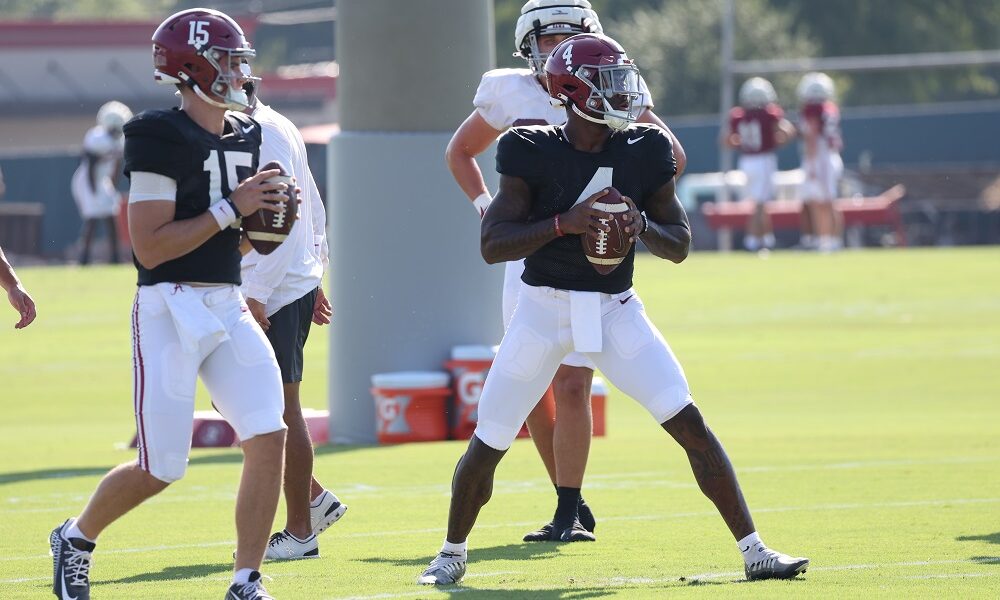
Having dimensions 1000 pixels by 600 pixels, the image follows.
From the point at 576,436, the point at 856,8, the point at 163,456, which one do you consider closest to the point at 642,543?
the point at 576,436

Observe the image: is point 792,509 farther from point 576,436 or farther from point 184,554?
point 184,554

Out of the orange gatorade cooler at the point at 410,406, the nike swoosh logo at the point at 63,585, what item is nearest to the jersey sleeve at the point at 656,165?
the nike swoosh logo at the point at 63,585

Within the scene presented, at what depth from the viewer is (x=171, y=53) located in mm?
6023

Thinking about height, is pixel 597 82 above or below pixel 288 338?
above

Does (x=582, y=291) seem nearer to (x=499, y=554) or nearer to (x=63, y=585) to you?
(x=499, y=554)

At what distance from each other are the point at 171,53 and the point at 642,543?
9.24ft

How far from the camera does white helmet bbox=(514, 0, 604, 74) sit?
318 inches

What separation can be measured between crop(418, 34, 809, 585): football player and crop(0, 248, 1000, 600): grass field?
320 millimetres

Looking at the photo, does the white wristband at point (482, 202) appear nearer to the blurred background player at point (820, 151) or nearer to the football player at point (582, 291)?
the football player at point (582, 291)

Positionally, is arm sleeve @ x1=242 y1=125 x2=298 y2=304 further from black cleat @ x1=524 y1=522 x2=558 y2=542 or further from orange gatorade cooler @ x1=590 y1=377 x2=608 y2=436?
orange gatorade cooler @ x1=590 y1=377 x2=608 y2=436

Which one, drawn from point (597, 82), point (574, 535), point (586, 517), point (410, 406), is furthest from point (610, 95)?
point (410, 406)

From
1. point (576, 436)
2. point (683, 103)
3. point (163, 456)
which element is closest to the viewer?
point (163, 456)

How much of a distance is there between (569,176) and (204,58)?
1.32 m

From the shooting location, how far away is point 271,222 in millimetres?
5984
